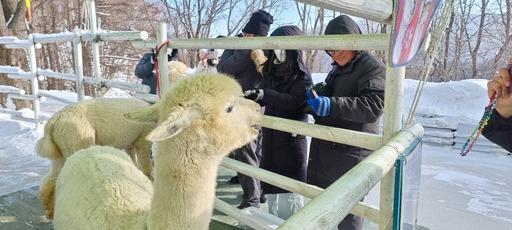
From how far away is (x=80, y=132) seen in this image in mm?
3182

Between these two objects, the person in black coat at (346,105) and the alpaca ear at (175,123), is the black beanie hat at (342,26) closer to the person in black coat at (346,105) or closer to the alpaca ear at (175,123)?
the person in black coat at (346,105)

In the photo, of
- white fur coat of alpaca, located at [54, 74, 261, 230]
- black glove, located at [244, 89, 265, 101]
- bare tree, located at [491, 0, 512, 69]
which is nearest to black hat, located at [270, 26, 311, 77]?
black glove, located at [244, 89, 265, 101]

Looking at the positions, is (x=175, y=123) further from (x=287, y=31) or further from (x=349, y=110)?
(x=287, y=31)

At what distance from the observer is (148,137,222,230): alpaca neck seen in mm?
1548

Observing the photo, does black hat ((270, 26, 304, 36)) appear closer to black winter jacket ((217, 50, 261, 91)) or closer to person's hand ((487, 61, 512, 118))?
black winter jacket ((217, 50, 261, 91))

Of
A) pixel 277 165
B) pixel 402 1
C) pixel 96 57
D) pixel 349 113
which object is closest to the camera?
pixel 402 1

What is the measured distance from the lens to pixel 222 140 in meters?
1.67

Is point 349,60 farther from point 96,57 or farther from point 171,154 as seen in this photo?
point 96,57

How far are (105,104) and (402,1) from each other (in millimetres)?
2891

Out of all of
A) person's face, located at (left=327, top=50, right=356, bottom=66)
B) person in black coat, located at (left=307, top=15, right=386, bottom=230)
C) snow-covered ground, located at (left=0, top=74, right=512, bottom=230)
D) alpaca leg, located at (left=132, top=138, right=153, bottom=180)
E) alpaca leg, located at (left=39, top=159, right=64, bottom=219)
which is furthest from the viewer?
snow-covered ground, located at (left=0, top=74, right=512, bottom=230)

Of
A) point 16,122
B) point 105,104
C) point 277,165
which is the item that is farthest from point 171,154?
point 16,122

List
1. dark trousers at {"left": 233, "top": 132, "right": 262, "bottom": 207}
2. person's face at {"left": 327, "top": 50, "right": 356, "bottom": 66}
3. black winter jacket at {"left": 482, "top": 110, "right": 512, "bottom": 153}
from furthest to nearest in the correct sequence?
dark trousers at {"left": 233, "top": 132, "right": 262, "bottom": 207} → person's face at {"left": 327, "top": 50, "right": 356, "bottom": 66} → black winter jacket at {"left": 482, "top": 110, "right": 512, "bottom": 153}

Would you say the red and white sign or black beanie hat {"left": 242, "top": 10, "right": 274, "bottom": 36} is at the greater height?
black beanie hat {"left": 242, "top": 10, "right": 274, "bottom": 36}

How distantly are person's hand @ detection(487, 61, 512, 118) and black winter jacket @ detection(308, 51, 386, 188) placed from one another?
22.6 inches
